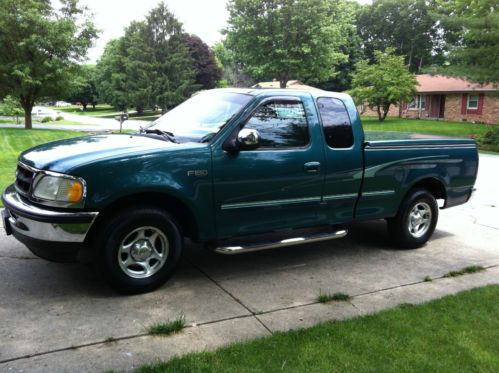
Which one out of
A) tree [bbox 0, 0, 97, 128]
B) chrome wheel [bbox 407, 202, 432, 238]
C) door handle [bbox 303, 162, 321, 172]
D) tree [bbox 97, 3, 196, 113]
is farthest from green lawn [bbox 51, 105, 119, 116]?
door handle [bbox 303, 162, 321, 172]

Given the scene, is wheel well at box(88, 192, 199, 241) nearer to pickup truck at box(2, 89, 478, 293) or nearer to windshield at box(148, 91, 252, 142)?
pickup truck at box(2, 89, 478, 293)

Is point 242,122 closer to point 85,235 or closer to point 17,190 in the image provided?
point 85,235

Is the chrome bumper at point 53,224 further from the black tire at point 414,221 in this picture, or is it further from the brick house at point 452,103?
the brick house at point 452,103

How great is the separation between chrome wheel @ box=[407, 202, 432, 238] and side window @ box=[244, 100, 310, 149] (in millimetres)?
2045

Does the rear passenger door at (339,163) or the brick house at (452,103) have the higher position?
the brick house at (452,103)

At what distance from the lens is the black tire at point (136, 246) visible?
417cm

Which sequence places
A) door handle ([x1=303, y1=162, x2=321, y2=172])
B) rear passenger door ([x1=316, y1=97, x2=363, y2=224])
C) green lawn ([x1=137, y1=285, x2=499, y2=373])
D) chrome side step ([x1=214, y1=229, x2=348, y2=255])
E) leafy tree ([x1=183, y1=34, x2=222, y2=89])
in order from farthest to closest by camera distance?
leafy tree ([x1=183, y1=34, x2=222, y2=89]) < rear passenger door ([x1=316, y1=97, x2=363, y2=224]) < door handle ([x1=303, y1=162, x2=321, y2=172]) < chrome side step ([x1=214, y1=229, x2=348, y2=255]) < green lawn ([x1=137, y1=285, x2=499, y2=373])

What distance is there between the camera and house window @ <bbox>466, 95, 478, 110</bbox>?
38469 mm

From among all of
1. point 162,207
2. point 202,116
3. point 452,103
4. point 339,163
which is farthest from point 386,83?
point 162,207

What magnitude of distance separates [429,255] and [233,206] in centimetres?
285

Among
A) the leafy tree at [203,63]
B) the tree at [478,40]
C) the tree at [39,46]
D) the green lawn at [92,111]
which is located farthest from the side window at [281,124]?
the green lawn at [92,111]

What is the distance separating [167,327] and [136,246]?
90cm

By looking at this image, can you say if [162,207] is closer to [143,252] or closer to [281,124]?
→ [143,252]

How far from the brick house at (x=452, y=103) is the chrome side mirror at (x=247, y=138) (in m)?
33.7
